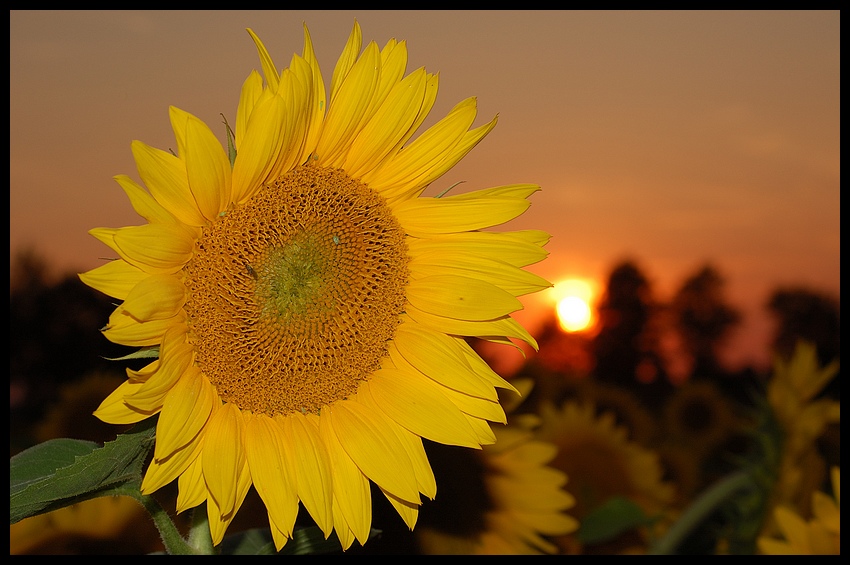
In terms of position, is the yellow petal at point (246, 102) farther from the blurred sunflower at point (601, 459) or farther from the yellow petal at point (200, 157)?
the blurred sunflower at point (601, 459)

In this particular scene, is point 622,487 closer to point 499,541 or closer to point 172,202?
point 499,541

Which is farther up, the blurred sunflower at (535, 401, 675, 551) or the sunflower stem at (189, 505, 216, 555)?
the sunflower stem at (189, 505, 216, 555)

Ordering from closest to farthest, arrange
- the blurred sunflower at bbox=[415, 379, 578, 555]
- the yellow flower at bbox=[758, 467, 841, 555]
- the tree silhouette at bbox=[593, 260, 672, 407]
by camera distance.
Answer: the yellow flower at bbox=[758, 467, 841, 555] → the blurred sunflower at bbox=[415, 379, 578, 555] → the tree silhouette at bbox=[593, 260, 672, 407]

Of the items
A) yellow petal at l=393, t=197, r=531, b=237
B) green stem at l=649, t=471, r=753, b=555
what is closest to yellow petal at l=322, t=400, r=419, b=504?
yellow petal at l=393, t=197, r=531, b=237

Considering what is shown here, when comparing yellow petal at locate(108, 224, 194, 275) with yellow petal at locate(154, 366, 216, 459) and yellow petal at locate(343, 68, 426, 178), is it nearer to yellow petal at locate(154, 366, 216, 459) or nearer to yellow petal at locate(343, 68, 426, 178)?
yellow petal at locate(154, 366, 216, 459)

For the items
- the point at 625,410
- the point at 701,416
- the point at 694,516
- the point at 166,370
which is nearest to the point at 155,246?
the point at 166,370

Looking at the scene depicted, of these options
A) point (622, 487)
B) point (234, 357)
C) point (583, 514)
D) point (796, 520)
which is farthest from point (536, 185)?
point (622, 487)
